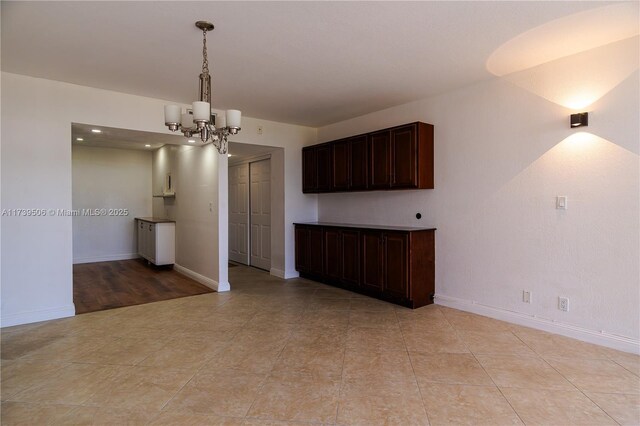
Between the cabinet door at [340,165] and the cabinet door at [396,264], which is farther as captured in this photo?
the cabinet door at [340,165]

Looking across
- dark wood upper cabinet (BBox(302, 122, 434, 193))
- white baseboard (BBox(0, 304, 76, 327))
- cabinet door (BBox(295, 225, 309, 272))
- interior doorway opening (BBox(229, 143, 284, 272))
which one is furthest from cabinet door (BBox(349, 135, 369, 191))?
white baseboard (BBox(0, 304, 76, 327))

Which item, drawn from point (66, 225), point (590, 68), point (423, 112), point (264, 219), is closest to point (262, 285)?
point (264, 219)

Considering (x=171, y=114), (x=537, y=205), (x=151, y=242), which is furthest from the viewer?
(x=151, y=242)

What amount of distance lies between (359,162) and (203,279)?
293cm

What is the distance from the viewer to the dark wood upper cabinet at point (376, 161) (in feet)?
14.0

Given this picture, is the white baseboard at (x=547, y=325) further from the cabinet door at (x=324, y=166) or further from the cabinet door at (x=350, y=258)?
the cabinet door at (x=324, y=166)

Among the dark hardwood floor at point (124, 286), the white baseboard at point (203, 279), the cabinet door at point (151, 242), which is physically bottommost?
the dark hardwood floor at point (124, 286)

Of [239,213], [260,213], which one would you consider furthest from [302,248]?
[239,213]

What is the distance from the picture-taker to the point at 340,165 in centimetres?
530

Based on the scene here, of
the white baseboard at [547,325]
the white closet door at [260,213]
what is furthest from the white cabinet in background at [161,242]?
the white baseboard at [547,325]

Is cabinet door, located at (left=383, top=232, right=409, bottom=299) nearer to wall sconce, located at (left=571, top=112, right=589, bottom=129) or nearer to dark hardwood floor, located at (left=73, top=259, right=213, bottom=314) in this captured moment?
wall sconce, located at (left=571, top=112, right=589, bottom=129)

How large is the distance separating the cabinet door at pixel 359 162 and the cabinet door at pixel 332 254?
2.37 ft

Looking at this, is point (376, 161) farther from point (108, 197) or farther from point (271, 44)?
point (108, 197)

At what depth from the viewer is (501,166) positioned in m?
3.76
